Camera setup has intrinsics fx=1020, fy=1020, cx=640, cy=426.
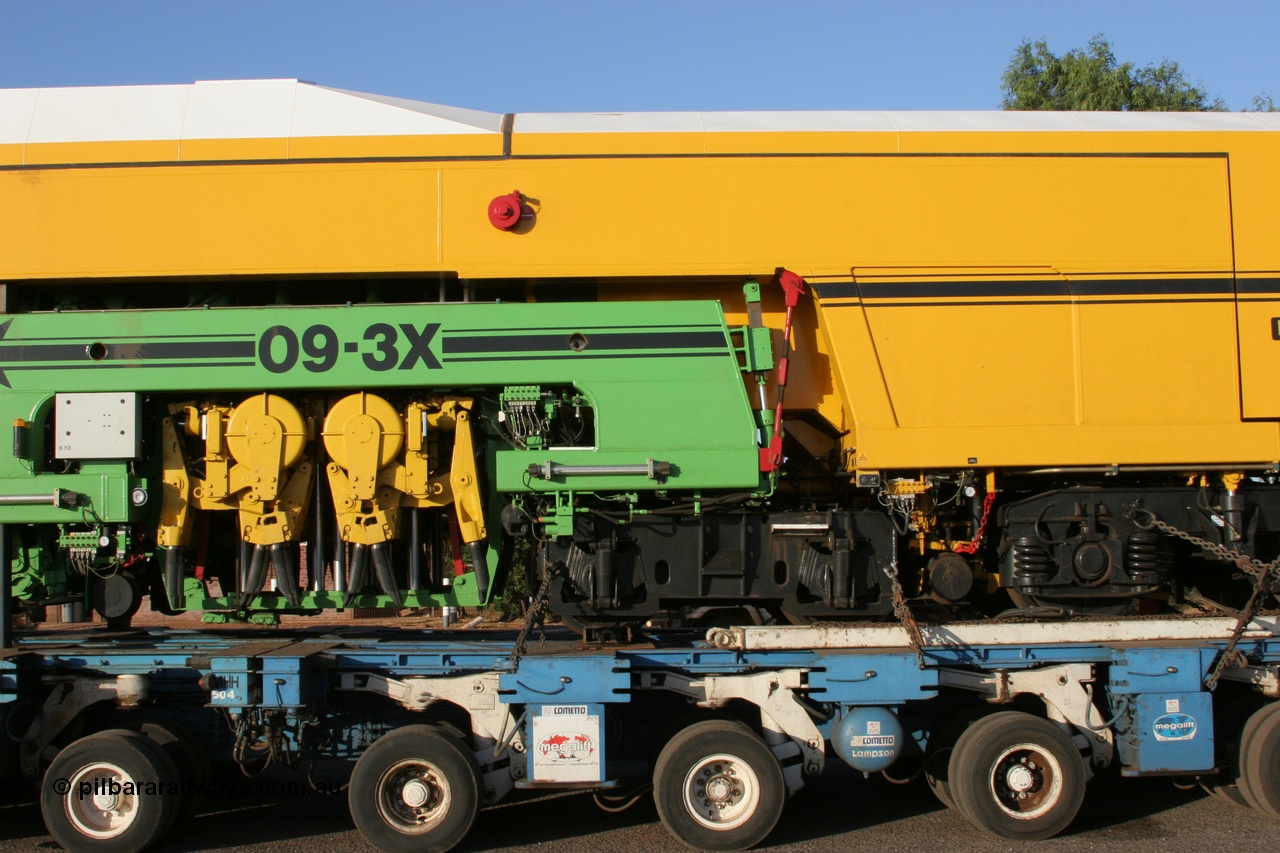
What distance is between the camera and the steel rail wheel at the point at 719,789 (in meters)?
6.12

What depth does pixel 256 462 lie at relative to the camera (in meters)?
6.75

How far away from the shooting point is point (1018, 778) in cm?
629

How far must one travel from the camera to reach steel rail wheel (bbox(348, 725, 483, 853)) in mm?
6059

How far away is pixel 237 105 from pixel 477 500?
3172 millimetres

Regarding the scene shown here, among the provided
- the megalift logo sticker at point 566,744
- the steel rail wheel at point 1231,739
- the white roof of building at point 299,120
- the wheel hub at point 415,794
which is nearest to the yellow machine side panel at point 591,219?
the white roof of building at point 299,120

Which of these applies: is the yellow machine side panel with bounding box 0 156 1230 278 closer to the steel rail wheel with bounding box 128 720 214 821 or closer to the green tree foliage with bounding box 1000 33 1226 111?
the steel rail wheel with bounding box 128 720 214 821

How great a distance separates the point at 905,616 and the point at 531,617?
2.34 metres

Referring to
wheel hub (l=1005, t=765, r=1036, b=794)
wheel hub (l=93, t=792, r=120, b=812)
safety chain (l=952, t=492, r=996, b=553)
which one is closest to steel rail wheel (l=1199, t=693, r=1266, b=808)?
wheel hub (l=1005, t=765, r=1036, b=794)

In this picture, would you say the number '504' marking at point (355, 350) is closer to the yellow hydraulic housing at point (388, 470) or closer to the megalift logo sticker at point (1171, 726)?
the yellow hydraulic housing at point (388, 470)

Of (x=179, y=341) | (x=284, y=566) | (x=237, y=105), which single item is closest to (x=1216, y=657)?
(x=284, y=566)

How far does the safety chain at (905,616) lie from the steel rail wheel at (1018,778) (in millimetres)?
653

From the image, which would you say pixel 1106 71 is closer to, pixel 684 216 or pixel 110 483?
pixel 684 216

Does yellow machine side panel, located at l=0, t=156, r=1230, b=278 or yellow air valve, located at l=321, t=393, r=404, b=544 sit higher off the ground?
yellow machine side panel, located at l=0, t=156, r=1230, b=278

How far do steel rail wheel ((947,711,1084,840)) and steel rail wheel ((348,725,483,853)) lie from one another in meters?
3.00
